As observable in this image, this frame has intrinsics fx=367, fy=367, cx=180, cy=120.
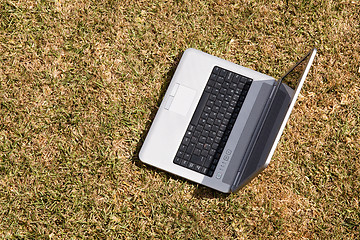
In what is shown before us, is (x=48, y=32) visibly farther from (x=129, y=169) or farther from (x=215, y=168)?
(x=215, y=168)

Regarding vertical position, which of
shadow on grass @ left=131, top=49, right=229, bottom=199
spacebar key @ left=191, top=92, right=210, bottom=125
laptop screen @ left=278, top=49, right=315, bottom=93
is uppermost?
laptop screen @ left=278, top=49, right=315, bottom=93

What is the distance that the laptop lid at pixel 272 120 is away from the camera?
2.31m

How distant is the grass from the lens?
3.28 metres

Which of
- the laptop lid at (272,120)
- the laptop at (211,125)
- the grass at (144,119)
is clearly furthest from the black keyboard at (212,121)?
the grass at (144,119)

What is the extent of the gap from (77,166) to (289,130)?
1.97 meters

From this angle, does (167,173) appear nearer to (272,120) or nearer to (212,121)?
(212,121)

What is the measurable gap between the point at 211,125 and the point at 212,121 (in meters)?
0.03

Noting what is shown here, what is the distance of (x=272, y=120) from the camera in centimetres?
266

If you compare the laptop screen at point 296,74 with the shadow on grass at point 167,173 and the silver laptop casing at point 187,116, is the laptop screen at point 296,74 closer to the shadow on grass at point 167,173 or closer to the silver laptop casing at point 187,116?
the silver laptop casing at point 187,116

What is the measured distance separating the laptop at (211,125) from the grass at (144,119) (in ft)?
0.93

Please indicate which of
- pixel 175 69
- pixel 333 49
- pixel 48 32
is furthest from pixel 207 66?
pixel 48 32

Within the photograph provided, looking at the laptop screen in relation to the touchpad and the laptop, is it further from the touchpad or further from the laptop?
the touchpad

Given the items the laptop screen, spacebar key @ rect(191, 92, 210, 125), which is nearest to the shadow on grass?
spacebar key @ rect(191, 92, 210, 125)

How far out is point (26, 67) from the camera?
340 cm
